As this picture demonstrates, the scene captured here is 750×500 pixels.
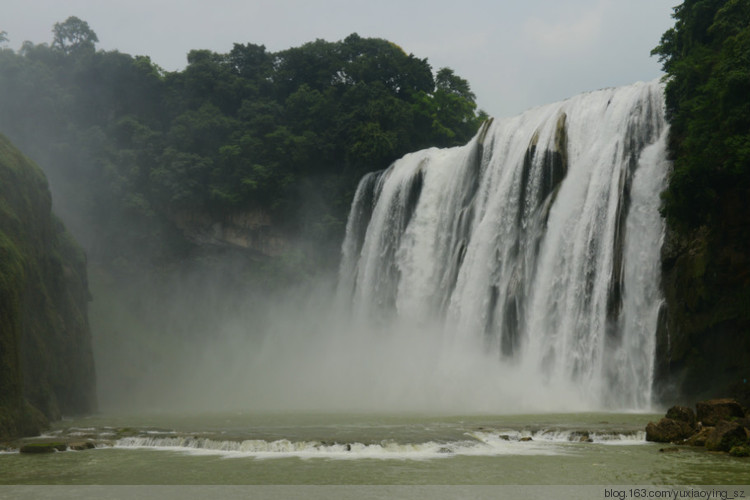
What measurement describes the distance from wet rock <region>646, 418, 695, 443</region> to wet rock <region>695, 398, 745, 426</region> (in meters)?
0.86

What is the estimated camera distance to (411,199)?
43938mm

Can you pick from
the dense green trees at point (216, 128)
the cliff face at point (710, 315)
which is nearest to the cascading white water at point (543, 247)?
the cliff face at point (710, 315)

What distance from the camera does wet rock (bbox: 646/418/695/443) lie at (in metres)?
18.3

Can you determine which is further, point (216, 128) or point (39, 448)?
point (216, 128)

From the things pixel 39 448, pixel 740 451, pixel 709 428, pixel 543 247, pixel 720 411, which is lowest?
pixel 39 448

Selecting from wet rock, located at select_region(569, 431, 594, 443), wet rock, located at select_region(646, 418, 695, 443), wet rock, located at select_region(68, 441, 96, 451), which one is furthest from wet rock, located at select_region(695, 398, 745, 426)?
wet rock, located at select_region(68, 441, 96, 451)

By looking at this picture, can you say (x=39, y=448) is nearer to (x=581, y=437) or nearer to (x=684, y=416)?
(x=581, y=437)

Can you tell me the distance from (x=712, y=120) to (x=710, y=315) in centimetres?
632

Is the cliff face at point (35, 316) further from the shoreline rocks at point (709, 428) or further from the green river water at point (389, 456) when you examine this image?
the shoreline rocks at point (709, 428)

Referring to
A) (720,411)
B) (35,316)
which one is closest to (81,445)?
(35,316)

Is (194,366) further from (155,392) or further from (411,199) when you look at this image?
(411,199)

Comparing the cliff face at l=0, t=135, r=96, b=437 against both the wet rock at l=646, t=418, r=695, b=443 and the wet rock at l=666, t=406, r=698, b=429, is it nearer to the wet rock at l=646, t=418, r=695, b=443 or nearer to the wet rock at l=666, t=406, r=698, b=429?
the wet rock at l=646, t=418, r=695, b=443

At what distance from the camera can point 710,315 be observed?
25.2 m

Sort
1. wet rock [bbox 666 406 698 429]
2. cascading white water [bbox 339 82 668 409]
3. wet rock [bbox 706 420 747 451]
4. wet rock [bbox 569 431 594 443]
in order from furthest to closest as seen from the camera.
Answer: cascading white water [bbox 339 82 668 409], wet rock [bbox 666 406 698 429], wet rock [bbox 569 431 594 443], wet rock [bbox 706 420 747 451]
